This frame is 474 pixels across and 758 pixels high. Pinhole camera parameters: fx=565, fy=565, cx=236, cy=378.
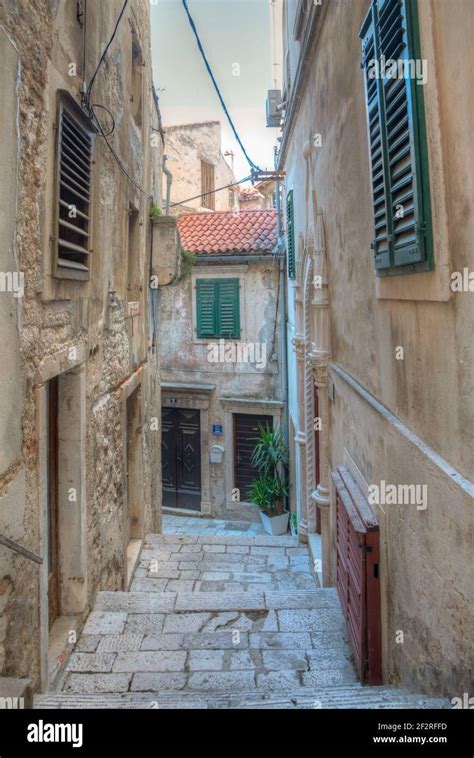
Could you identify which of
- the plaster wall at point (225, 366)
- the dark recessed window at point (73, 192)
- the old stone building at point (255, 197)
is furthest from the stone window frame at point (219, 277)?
the old stone building at point (255, 197)

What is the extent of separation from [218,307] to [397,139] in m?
10.9

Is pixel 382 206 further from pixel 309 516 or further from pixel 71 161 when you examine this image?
pixel 309 516

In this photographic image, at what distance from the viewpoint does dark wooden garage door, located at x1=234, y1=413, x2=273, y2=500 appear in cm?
1377

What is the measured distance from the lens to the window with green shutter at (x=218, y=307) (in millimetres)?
13617

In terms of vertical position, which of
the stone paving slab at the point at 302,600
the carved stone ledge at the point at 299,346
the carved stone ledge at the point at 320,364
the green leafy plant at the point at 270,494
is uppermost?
the carved stone ledge at the point at 299,346

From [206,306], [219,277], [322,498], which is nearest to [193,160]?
[219,277]

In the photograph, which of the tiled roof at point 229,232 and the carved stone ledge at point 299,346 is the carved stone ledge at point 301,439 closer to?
the carved stone ledge at point 299,346

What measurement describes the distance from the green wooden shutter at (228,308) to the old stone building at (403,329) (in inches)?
305

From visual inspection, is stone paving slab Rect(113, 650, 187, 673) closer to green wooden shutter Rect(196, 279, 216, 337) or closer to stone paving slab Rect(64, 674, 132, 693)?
stone paving slab Rect(64, 674, 132, 693)

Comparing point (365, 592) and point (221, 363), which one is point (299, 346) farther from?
point (365, 592)

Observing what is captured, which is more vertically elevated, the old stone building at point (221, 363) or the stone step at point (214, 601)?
the old stone building at point (221, 363)

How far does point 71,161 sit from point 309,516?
6.13m

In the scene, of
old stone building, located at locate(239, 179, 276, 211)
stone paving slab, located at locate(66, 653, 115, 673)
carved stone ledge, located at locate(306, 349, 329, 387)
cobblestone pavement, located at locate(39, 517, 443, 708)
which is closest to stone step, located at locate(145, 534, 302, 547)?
cobblestone pavement, located at locate(39, 517, 443, 708)

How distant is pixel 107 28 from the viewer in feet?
18.1
